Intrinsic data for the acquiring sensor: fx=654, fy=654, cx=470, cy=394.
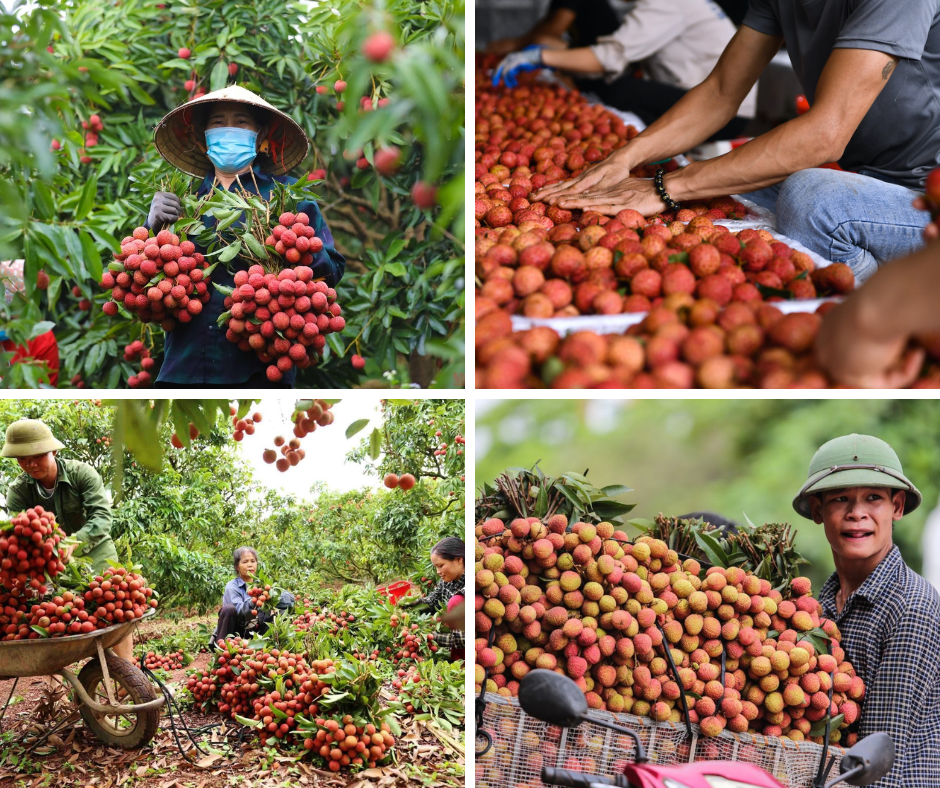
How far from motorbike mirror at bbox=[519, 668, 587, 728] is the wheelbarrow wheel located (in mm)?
1299

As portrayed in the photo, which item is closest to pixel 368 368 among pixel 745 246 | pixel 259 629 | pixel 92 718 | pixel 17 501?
pixel 259 629

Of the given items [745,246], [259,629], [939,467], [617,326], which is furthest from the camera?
[259,629]

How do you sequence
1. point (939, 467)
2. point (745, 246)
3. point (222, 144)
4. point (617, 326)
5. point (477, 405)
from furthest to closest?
point (222, 144)
point (939, 467)
point (477, 405)
point (745, 246)
point (617, 326)

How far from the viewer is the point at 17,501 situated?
75.1 inches

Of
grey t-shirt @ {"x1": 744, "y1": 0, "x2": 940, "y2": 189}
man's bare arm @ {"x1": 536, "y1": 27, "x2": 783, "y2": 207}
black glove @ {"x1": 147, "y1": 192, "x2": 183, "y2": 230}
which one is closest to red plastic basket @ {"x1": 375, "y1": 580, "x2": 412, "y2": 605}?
black glove @ {"x1": 147, "y1": 192, "x2": 183, "y2": 230}

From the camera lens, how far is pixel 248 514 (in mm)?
2102

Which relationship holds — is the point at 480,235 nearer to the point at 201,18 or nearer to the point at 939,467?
the point at 939,467

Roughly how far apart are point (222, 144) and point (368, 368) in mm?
1426

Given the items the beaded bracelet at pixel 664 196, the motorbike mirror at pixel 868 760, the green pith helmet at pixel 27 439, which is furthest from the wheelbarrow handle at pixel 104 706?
the beaded bracelet at pixel 664 196

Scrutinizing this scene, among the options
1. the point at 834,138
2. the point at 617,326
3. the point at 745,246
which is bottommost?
the point at 617,326

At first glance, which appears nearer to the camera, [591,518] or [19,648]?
[591,518]

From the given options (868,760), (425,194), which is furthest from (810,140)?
(868,760)

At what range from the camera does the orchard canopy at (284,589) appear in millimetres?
1753

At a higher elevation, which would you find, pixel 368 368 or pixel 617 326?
pixel 368 368
